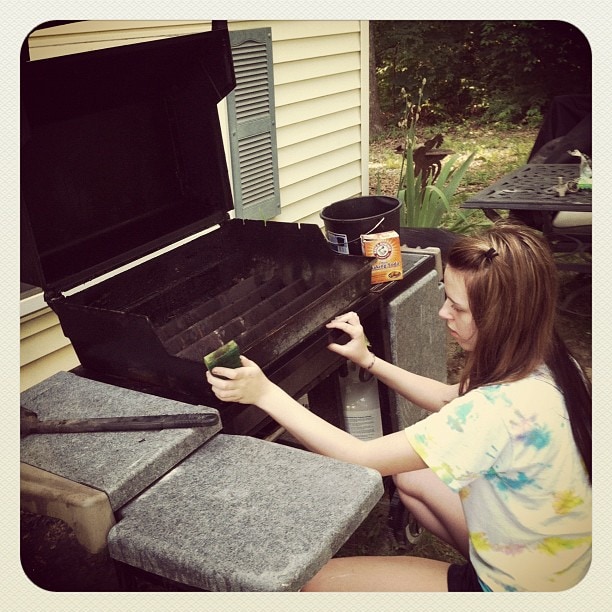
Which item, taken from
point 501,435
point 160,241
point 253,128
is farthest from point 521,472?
point 253,128

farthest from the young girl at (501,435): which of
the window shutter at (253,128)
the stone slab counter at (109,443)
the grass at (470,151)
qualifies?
the window shutter at (253,128)

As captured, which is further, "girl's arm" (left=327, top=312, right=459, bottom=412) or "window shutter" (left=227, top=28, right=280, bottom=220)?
"window shutter" (left=227, top=28, right=280, bottom=220)

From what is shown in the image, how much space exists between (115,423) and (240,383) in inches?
11.6

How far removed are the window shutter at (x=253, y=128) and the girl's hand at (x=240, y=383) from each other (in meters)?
2.17

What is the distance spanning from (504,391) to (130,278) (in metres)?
1.11

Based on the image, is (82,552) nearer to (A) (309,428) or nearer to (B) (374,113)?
(A) (309,428)

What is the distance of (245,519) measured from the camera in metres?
1.35

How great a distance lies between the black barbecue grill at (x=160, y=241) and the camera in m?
1.71

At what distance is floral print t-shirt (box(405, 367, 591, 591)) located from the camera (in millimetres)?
1384

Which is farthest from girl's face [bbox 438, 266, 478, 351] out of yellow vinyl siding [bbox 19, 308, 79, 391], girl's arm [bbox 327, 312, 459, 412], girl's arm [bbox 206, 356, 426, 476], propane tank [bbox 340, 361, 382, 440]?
yellow vinyl siding [bbox 19, 308, 79, 391]

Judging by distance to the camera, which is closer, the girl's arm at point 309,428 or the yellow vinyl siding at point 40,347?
the girl's arm at point 309,428

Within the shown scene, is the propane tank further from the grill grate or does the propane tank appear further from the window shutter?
the window shutter

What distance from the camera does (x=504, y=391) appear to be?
1.40 meters

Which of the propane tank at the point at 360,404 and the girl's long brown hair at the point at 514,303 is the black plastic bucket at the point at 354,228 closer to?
the propane tank at the point at 360,404
